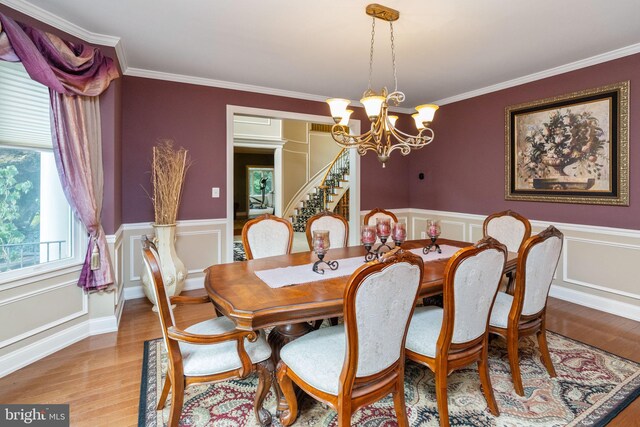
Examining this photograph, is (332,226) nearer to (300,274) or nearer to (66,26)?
(300,274)

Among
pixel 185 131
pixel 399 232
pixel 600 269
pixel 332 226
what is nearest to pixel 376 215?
pixel 332 226

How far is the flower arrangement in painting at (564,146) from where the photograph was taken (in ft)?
11.3

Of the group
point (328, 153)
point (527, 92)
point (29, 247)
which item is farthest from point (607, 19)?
point (328, 153)

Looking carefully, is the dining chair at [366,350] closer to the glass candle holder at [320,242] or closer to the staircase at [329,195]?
the glass candle holder at [320,242]

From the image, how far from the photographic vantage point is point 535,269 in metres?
1.97

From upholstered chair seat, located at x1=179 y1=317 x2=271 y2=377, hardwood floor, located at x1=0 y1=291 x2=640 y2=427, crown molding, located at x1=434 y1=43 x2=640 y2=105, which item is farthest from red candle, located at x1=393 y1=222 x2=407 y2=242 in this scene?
crown molding, located at x1=434 y1=43 x2=640 y2=105

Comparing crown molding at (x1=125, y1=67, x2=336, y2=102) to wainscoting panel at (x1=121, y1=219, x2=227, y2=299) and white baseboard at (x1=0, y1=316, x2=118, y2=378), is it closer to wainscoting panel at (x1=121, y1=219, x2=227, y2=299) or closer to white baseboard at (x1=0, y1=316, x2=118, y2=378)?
wainscoting panel at (x1=121, y1=219, x2=227, y2=299)

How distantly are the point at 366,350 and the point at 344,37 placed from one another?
259cm

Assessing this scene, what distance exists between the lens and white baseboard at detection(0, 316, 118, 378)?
2316 millimetres

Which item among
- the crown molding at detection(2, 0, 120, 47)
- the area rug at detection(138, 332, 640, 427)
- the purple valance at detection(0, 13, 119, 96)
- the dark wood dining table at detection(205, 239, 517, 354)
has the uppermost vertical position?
the crown molding at detection(2, 0, 120, 47)

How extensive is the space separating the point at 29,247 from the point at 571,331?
4401 mm

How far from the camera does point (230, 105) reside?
167 inches

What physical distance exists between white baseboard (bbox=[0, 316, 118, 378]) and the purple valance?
6.05 ft

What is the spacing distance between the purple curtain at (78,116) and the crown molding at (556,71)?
4.19 metres
